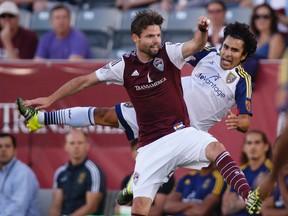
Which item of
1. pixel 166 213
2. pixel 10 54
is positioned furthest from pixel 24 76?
pixel 166 213

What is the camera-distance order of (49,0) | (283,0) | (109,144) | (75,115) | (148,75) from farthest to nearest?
(49,0) < (283,0) < (109,144) < (75,115) < (148,75)

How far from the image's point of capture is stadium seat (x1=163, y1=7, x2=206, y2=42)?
14.4 m

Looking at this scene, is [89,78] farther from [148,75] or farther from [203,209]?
[203,209]

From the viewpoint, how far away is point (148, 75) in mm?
9781

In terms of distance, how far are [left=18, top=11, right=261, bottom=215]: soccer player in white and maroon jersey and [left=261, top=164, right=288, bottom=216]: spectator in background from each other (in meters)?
1.48

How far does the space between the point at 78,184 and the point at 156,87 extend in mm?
3281

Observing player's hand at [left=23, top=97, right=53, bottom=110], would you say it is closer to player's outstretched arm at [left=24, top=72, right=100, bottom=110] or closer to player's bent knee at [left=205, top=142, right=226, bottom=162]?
player's outstretched arm at [left=24, top=72, right=100, bottom=110]

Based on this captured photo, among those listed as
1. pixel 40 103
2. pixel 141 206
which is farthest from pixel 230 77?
pixel 40 103

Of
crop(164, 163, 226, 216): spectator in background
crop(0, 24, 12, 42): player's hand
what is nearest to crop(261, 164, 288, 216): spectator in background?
crop(164, 163, 226, 216): spectator in background

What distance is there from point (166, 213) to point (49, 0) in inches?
225

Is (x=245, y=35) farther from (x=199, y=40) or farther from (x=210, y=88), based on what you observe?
(x=199, y=40)

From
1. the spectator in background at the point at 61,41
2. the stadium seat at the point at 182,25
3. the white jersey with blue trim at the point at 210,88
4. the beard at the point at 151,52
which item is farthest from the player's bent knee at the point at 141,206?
the stadium seat at the point at 182,25

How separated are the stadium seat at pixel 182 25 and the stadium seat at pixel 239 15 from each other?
0.42 metres

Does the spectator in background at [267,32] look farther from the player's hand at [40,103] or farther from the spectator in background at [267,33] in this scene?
the player's hand at [40,103]
